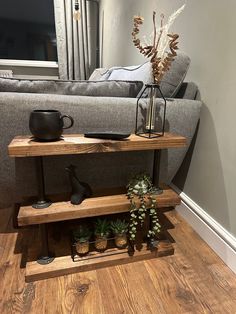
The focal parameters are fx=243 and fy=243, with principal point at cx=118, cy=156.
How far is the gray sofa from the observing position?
1020 millimetres

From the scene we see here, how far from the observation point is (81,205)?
101 centimetres

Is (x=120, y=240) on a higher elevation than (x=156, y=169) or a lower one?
lower

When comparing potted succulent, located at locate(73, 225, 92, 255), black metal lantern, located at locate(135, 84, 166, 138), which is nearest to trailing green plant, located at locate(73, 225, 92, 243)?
potted succulent, located at locate(73, 225, 92, 255)

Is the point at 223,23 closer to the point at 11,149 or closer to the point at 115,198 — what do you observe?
the point at 115,198

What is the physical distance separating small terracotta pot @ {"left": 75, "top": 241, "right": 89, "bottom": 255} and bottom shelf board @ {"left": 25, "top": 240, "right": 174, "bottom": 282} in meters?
0.03

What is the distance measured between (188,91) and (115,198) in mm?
720

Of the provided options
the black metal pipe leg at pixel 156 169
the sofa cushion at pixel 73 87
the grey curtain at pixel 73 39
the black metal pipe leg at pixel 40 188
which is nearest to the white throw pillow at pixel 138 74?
the sofa cushion at pixel 73 87

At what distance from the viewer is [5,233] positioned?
4.25ft

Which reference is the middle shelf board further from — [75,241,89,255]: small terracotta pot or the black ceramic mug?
the black ceramic mug

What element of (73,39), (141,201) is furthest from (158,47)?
(73,39)

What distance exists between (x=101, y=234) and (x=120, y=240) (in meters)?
0.10

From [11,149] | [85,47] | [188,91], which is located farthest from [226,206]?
[85,47]

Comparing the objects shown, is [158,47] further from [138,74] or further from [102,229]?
[102,229]

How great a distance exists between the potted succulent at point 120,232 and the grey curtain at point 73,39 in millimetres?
2909
